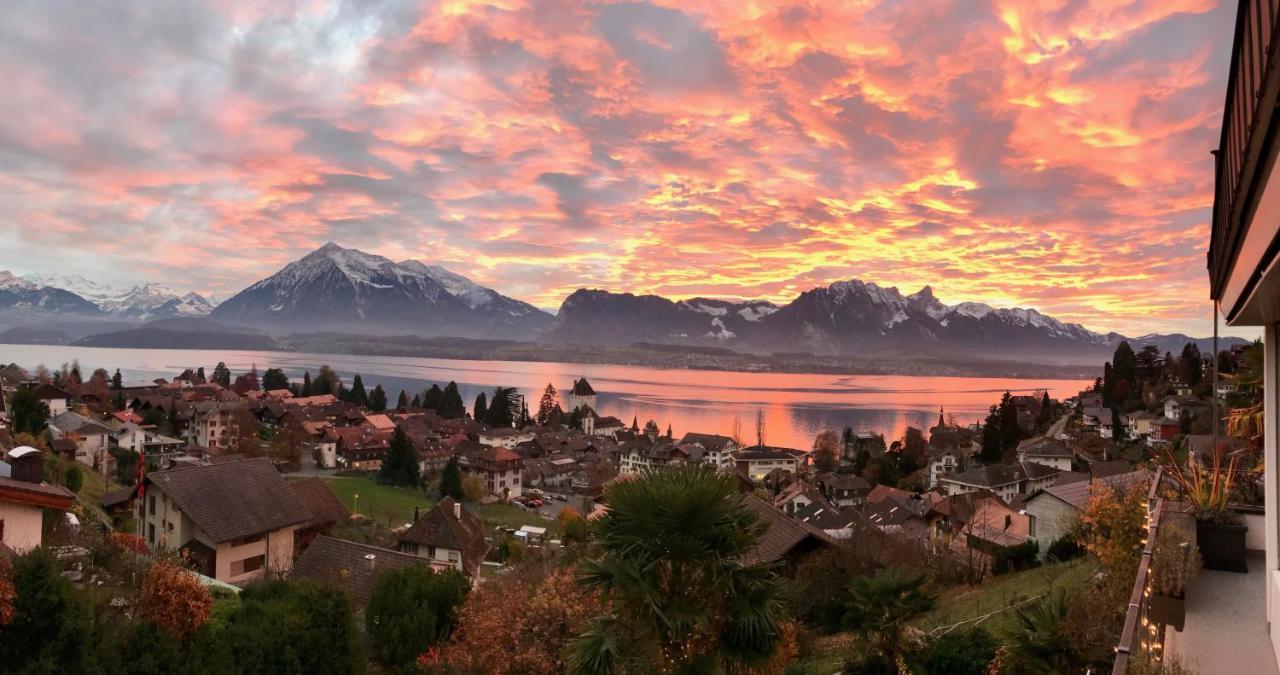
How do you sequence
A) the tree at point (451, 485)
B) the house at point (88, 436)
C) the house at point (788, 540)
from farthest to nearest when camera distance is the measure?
the tree at point (451, 485)
the house at point (88, 436)
the house at point (788, 540)

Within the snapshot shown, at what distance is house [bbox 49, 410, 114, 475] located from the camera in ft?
129

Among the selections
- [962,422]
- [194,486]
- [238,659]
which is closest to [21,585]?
[238,659]

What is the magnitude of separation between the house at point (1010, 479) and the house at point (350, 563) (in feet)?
98.8

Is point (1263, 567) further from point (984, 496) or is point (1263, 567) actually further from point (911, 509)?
point (911, 509)

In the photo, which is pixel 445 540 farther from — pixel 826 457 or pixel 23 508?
pixel 826 457

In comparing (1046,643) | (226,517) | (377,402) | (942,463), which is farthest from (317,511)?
(377,402)

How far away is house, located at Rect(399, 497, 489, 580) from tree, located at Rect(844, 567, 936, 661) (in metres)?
16.7

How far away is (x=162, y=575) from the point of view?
8875 millimetres

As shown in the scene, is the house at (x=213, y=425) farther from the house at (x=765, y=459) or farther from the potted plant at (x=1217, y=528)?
the potted plant at (x=1217, y=528)

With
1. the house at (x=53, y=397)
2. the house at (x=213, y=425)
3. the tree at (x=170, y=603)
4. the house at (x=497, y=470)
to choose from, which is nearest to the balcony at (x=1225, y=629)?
the tree at (x=170, y=603)

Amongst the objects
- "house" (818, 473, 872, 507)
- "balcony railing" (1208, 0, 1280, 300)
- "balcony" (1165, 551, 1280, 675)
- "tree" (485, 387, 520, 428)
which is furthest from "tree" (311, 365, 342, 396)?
"balcony railing" (1208, 0, 1280, 300)

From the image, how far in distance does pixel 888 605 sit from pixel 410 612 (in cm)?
850

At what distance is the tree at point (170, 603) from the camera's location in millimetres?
8820

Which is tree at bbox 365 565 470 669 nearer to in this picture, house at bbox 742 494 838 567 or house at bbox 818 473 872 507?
house at bbox 742 494 838 567
